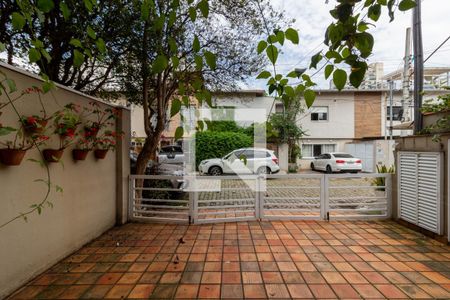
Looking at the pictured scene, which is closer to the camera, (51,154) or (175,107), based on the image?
(175,107)

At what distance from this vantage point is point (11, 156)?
2.13 metres

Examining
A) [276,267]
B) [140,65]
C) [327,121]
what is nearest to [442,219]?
[276,267]

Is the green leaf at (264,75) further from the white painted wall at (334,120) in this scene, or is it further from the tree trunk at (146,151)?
the white painted wall at (334,120)

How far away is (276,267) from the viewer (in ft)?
8.99

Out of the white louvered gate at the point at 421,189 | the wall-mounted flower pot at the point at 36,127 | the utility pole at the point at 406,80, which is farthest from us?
the utility pole at the point at 406,80

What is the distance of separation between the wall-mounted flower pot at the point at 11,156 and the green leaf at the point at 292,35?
93.4 inches

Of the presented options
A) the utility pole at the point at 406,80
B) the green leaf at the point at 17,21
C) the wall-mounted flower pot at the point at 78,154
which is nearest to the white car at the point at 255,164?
the utility pole at the point at 406,80

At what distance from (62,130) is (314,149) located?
14051 millimetres

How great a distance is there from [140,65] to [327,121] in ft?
41.2

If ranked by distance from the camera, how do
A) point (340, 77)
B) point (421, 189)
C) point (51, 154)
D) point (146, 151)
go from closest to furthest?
1. point (340, 77)
2. point (51, 154)
3. point (421, 189)
4. point (146, 151)

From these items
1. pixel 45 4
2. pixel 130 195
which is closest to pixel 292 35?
pixel 45 4

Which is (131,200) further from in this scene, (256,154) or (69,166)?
(256,154)

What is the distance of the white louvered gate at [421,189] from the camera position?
3.46 metres

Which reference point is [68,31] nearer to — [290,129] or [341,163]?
[290,129]
